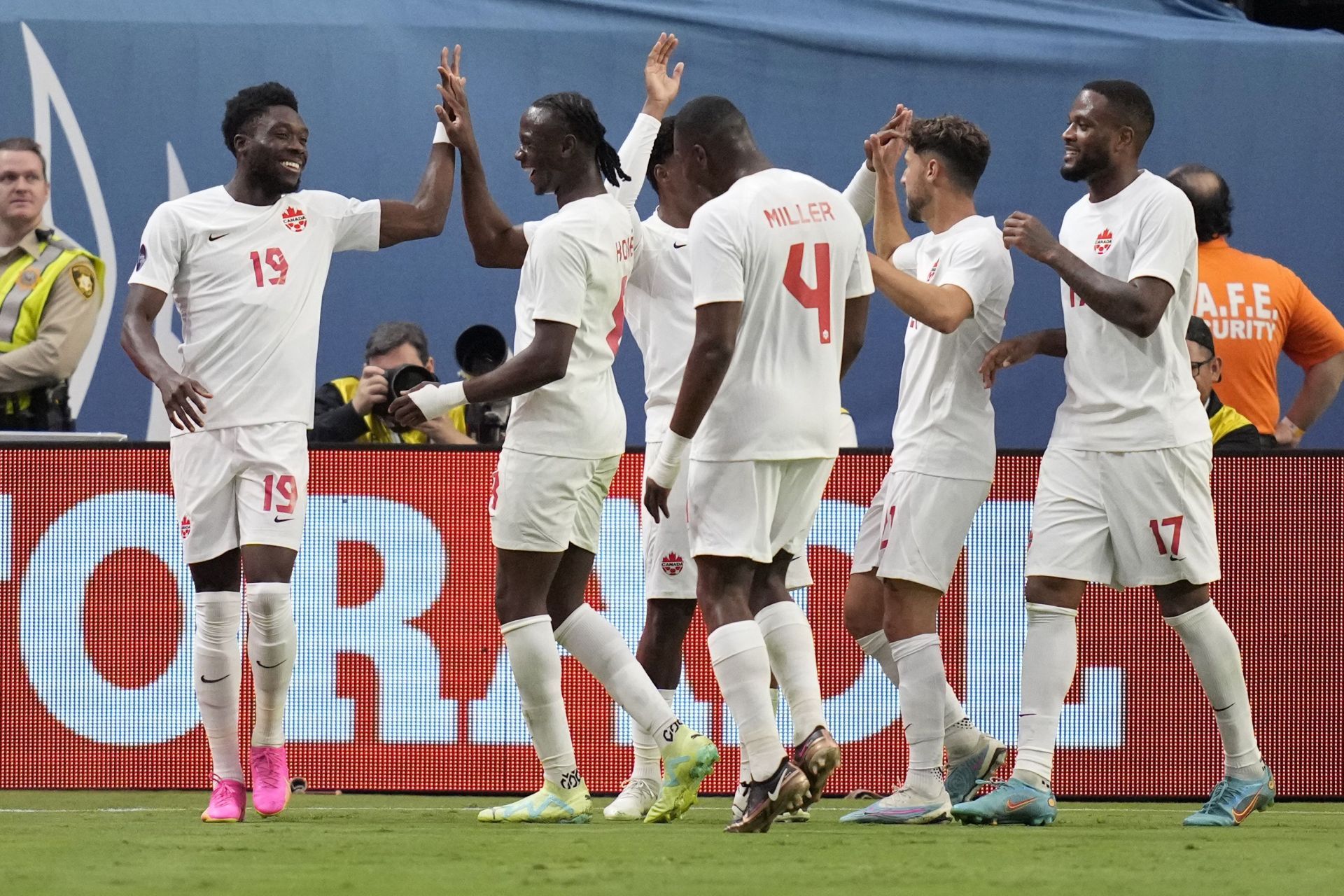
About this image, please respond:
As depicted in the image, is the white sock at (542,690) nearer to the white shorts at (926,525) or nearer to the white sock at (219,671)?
the white sock at (219,671)

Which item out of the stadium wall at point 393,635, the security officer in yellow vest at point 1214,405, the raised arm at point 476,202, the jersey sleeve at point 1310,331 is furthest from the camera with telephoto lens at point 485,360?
the jersey sleeve at point 1310,331

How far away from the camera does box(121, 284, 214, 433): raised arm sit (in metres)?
5.52

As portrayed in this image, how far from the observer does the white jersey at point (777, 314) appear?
17.2 feet

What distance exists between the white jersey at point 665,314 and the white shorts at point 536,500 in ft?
1.67

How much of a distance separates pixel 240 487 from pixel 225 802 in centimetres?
92

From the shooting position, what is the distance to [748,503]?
5254mm

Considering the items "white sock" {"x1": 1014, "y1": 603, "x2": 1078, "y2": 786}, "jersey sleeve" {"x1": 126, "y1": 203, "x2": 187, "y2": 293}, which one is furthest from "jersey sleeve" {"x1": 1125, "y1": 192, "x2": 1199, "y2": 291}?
"jersey sleeve" {"x1": 126, "y1": 203, "x2": 187, "y2": 293}

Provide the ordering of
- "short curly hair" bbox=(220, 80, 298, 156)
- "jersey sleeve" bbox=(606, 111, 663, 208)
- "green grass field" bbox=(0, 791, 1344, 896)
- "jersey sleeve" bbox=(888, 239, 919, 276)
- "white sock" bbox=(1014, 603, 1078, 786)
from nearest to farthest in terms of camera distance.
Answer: "green grass field" bbox=(0, 791, 1344, 896), "white sock" bbox=(1014, 603, 1078, 786), "short curly hair" bbox=(220, 80, 298, 156), "jersey sleeve" bbox=(888, 239, 919, 276), "jersey sleeve" bbox=(606, 111, 663, 208)

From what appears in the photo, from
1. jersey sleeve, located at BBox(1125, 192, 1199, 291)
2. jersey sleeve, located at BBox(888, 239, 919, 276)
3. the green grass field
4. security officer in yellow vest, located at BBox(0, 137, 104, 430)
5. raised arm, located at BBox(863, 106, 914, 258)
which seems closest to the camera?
the green grass field

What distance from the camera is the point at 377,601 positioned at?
704cm

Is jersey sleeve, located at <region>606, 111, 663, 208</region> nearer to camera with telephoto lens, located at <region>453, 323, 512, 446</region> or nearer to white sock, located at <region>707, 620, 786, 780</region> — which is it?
camera with telephoto lens, located at <region>453, 323, 512, 446</region>

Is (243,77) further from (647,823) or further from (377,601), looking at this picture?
(647,823)

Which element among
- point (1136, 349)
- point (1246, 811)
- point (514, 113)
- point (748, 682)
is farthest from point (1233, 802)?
point (514, 113)

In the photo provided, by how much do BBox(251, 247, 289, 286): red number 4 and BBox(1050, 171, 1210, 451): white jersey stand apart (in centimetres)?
231
